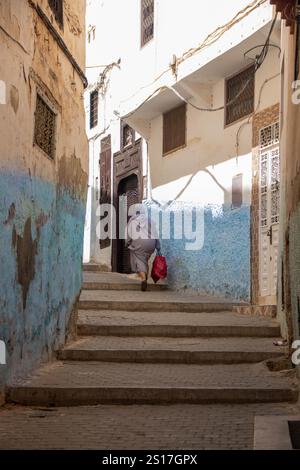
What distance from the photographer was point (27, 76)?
6328 millimetres

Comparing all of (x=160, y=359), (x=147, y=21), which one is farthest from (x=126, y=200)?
(x=160, y=359)

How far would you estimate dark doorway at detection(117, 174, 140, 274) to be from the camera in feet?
54.1

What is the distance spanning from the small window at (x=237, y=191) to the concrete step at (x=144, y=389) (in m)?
5.06

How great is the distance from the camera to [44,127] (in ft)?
23.2

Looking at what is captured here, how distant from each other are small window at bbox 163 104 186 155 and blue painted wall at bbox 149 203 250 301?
126cm

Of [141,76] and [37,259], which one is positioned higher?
[141,76]

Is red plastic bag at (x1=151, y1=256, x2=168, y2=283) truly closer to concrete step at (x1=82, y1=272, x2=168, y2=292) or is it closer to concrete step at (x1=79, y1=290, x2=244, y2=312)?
concrete step at (x1=82, y1=272, x2=168, y2=292)

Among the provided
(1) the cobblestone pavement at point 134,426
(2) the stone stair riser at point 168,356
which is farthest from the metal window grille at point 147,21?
(1) the cobblestone pavement at point 134,426

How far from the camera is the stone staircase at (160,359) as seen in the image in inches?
245

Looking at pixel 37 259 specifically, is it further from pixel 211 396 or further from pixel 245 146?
pixel 245 146

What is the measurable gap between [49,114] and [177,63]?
6.05 meters

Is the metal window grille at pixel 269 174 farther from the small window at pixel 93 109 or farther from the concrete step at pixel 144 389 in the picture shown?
the small window at pixel 93 109

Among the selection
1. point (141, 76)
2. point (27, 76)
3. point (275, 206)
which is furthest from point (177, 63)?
point (27, 76)

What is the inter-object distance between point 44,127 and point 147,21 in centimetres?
842
